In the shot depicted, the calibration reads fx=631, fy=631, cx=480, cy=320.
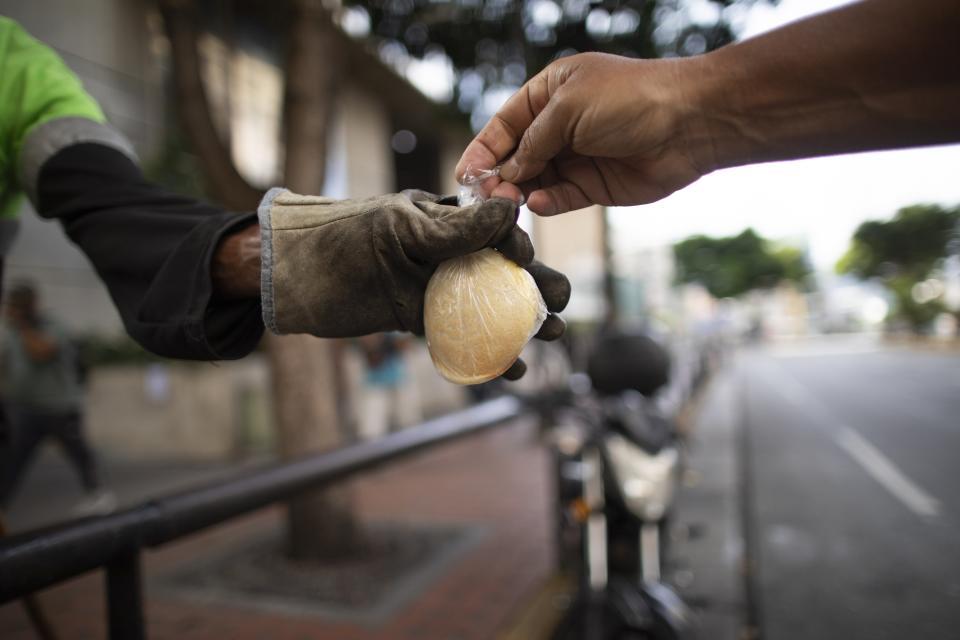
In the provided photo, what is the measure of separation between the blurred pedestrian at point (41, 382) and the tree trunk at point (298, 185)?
7.52ft

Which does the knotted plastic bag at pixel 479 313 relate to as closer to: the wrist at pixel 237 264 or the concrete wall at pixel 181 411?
the wrist at pixel 237 264

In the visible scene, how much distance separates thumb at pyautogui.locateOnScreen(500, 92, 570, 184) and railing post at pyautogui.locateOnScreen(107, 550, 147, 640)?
115 centimetres

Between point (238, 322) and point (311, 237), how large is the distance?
235 mm

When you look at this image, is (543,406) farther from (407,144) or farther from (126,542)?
(407,144)

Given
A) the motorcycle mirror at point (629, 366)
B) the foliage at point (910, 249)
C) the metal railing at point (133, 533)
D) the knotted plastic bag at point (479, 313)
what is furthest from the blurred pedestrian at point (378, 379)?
the foliage at point (910, 249)

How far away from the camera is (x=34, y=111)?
131 cm

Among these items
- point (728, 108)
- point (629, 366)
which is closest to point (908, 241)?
point (629, 366)

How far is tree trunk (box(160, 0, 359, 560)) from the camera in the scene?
4.55 metres

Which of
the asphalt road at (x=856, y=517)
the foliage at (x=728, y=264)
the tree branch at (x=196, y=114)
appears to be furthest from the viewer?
the foliage at (x=728, y=264)

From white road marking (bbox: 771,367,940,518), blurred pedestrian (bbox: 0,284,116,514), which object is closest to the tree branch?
blurred pedestrian (bbox: 0,284,116,514)

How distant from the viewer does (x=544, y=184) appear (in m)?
1.39

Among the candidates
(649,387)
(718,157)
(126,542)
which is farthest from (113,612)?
(649,387)

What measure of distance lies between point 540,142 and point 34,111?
1.05m

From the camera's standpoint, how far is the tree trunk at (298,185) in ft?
14.9
